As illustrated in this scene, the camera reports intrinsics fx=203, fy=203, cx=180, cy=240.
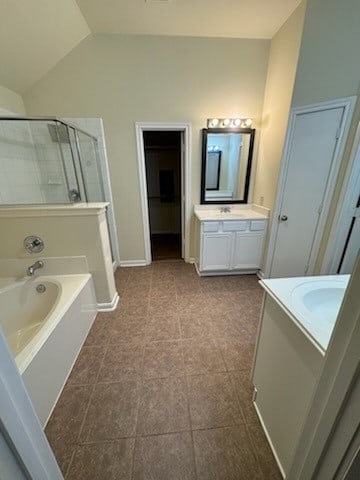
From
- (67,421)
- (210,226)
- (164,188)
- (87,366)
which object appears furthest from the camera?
(164,188)

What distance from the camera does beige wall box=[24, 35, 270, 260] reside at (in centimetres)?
246

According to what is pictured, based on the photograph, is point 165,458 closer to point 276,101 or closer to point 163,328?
point 163,328

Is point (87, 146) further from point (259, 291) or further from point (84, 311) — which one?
point (259, 291)

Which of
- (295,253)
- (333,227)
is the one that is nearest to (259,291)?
(295,253)

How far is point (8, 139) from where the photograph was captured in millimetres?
2344

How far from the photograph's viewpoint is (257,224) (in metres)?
2.72

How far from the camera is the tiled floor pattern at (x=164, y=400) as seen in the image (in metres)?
1.09

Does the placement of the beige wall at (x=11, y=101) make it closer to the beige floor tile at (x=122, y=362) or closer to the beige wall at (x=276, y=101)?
the beige floor tile at (x=122, y=362)

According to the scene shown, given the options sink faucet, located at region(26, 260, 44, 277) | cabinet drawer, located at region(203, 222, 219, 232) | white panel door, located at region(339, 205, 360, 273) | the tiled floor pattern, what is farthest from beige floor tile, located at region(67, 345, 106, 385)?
white panel door, located at region(339, 205, 360, 273)

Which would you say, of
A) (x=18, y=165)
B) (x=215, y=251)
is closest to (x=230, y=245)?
(x=215, y=251)

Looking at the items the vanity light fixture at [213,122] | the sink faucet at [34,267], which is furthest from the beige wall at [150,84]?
the sink faucet at [34,267]

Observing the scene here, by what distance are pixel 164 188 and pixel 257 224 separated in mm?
2490

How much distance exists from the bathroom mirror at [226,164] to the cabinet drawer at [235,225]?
1.72 ft

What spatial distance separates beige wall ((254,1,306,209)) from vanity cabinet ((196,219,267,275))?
420mm
